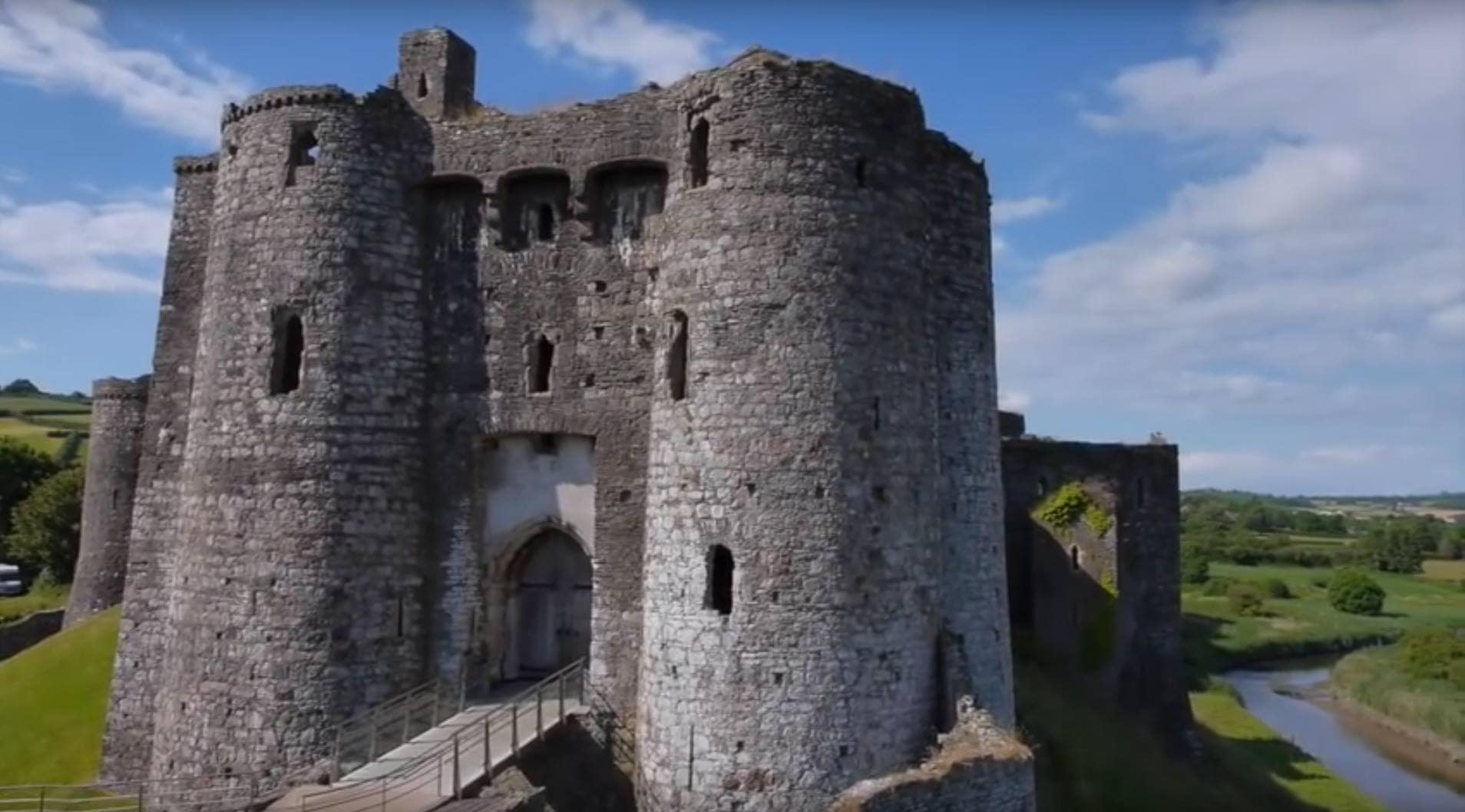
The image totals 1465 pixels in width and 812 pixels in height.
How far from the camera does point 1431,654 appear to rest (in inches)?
2060

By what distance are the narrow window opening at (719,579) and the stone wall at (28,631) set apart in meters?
26.8

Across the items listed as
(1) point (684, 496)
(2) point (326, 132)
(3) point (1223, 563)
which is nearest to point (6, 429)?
(2) point (326, 132)

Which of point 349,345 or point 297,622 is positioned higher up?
point 349,345

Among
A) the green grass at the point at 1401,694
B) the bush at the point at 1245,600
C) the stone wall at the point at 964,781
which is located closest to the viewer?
the stone wall at the point at 964,781

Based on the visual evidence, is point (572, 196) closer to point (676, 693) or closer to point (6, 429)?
point (676, 693)

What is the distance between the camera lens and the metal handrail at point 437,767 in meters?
14.1

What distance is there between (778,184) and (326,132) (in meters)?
7.52

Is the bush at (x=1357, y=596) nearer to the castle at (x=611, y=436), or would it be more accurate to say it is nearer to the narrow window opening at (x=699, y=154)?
the castle at (x=611, y=436)

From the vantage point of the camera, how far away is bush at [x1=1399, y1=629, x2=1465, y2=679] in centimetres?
5106

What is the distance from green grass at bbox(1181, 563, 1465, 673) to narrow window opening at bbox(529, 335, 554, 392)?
42.0 meters

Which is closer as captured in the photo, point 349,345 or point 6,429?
point 349,345

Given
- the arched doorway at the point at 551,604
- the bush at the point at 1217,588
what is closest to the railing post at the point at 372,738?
the arched doorway at the point at 551,604

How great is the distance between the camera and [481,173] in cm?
1847

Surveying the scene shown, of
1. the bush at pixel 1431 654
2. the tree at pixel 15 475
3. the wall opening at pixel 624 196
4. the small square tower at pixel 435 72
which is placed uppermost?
the small square tower at pixel 435 72
